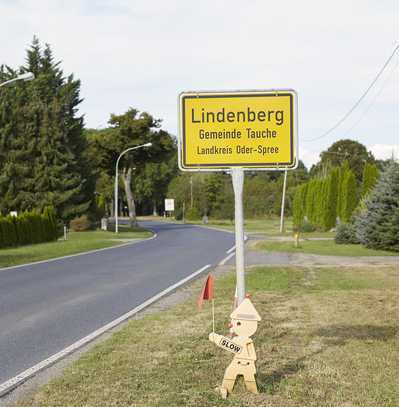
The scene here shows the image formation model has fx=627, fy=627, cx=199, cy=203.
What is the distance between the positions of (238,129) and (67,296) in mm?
7598

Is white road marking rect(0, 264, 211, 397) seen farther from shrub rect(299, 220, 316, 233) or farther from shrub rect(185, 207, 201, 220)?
shrub rect(185, 207, 201, 220)

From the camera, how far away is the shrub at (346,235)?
100ft

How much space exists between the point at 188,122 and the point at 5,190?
48.8 metres

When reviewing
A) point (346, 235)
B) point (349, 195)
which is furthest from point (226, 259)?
point (349, 195)

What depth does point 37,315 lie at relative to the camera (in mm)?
10305

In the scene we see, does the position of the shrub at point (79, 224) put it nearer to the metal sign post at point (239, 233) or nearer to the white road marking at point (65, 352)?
the white road marking at point (65, 352)

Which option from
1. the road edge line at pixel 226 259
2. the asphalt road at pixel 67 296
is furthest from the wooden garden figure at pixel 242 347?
the road edge line at pixel 226 259

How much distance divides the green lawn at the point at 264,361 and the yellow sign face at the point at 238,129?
6.64ft

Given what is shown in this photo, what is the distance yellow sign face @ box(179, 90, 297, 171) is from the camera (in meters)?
6.13

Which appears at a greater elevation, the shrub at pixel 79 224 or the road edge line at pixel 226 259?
the shrub at pixel 79 224

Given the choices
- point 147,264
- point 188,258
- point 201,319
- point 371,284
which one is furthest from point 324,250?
point 201,319

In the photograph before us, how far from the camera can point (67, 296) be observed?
41.4 ft

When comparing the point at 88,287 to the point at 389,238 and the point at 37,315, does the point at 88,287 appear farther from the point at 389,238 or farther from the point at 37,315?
the point at 389,238

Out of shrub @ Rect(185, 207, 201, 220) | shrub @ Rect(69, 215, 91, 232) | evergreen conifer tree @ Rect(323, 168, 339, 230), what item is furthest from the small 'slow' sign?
shrub @ Rect(185, 207, 201, 220)
